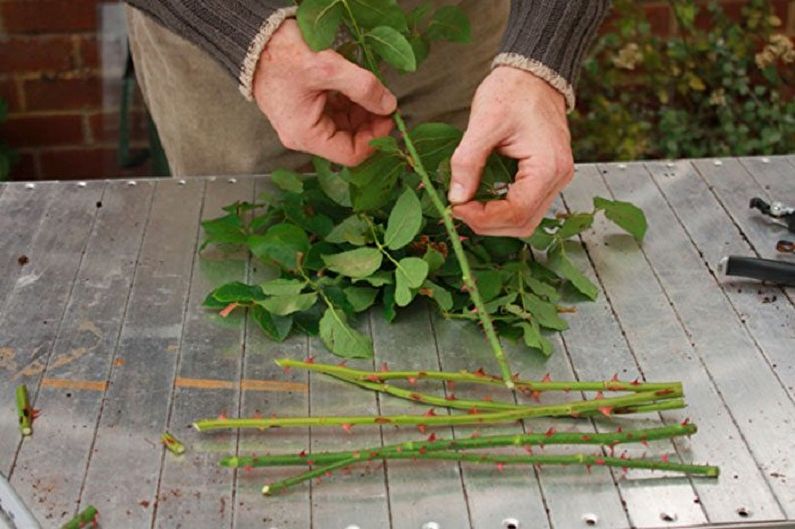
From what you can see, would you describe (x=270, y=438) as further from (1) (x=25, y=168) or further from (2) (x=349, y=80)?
(1) (x=25, y=168)

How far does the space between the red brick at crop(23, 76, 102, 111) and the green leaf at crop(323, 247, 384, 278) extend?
150 centimetres

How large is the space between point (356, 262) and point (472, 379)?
188mm

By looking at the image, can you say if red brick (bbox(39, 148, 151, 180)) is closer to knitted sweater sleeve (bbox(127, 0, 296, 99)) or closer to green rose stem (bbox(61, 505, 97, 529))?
knitted sweater sleeve (bbox(127, 0, 296, 99))

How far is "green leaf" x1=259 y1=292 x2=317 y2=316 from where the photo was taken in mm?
1225

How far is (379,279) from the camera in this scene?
125 centimetres

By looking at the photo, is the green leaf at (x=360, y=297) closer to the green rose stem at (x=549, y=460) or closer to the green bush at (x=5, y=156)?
the green rose stem at (x=549, y=460)

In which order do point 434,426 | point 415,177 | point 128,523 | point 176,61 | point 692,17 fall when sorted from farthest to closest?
1. point 692,17
2. point 176,61
3. point 415,177
4. point 434,426
5. point 128,523

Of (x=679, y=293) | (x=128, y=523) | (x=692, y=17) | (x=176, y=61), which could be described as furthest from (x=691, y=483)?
(x=692, y=17)

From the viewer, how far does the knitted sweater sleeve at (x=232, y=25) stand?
4.08 ft

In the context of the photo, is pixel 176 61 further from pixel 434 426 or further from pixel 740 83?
pixel 740 83

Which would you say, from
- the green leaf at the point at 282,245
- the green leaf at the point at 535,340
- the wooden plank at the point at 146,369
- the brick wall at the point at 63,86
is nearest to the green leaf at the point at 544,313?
the green leaf at the point at 535,340

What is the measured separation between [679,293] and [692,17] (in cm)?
137

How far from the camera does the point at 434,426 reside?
1099 millimetres

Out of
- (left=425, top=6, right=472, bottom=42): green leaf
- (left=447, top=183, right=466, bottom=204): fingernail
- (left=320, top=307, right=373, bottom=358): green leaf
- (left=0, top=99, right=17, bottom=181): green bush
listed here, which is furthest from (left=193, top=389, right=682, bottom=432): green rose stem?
(left=0, top=99, right=17, bottom=181): green bush
